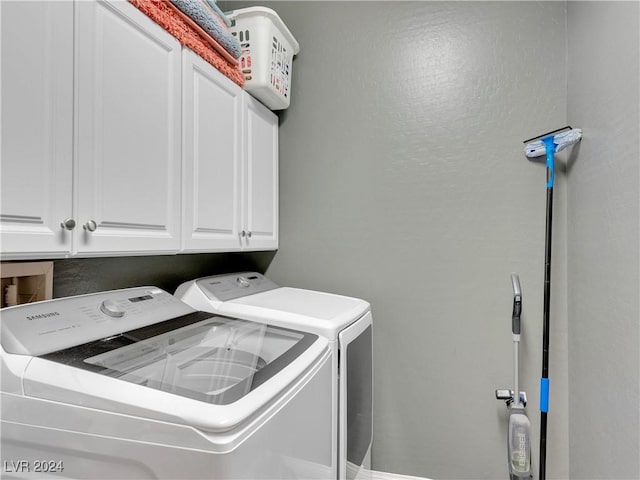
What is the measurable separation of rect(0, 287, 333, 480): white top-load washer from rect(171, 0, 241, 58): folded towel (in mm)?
1011

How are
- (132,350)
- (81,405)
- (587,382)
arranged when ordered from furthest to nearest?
(587,382)
(132,350)
(81,405)

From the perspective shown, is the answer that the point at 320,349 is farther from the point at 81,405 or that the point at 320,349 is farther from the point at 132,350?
the point at 81,405

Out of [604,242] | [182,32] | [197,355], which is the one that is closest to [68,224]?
[197,355]

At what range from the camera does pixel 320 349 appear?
46.5 inches

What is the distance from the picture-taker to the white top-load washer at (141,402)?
2.29 feet

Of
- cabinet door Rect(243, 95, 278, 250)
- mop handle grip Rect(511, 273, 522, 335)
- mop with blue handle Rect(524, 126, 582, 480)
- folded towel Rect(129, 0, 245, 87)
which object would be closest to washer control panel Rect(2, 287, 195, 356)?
cabinet door Rect(243, 95, 278, 250)

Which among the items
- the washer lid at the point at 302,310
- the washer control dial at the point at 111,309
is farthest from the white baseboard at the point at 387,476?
the washer control dial at the point at 111,309

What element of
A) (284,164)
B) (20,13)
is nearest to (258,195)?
(284,164)

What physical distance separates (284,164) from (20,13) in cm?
143

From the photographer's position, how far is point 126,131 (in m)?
1.11

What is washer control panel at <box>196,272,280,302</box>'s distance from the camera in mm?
1580

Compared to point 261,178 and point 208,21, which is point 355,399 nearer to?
point 261,178

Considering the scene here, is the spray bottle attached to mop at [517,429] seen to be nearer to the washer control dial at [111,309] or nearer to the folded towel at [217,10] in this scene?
the washer control dial at [111,309]

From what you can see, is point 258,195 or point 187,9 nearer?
point 187,9
